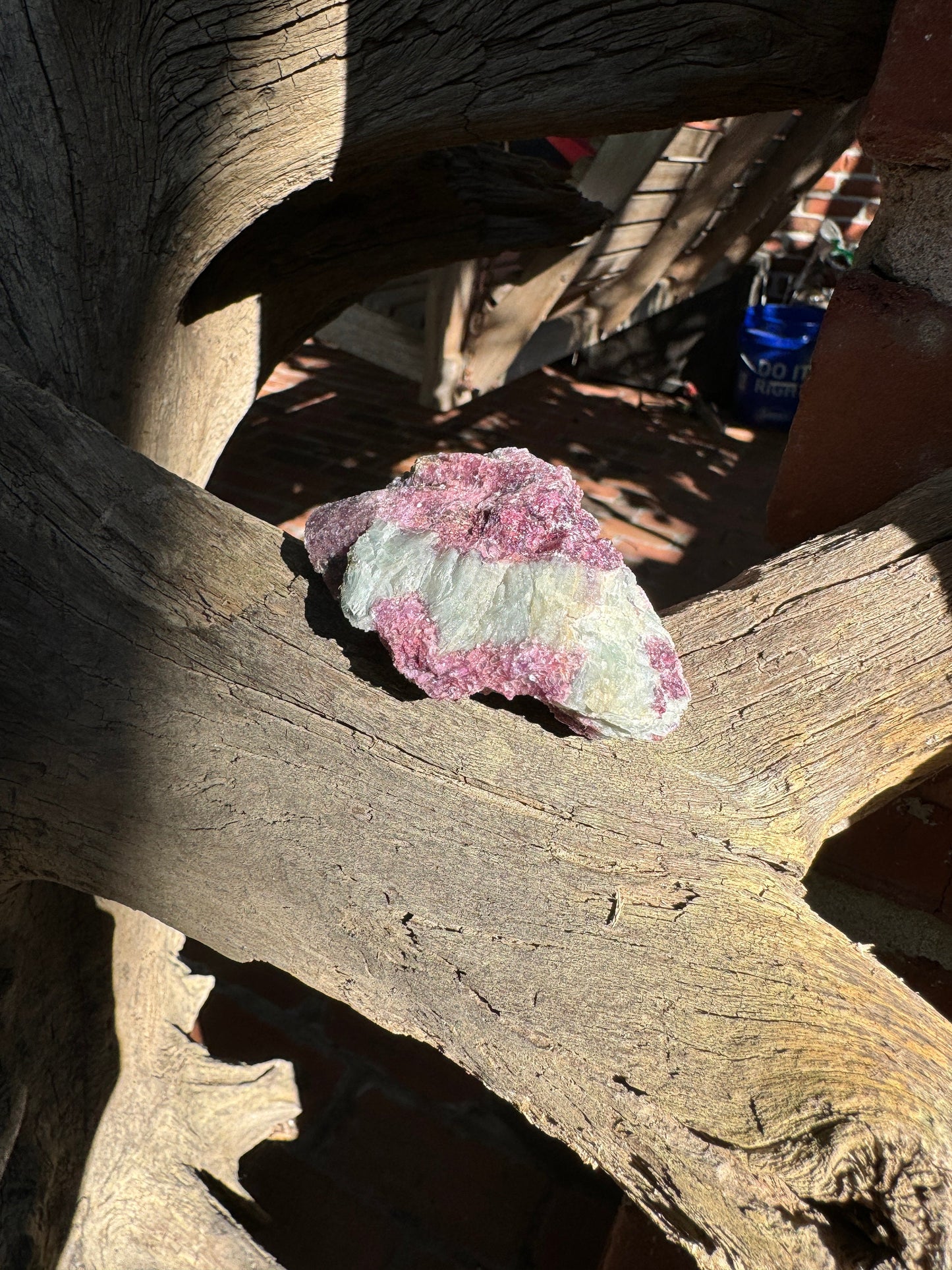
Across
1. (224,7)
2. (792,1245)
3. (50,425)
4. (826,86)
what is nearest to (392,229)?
(224,7)

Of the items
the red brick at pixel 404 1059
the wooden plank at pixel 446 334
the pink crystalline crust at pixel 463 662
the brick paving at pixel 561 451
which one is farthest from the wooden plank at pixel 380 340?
the pink crystalline crust at pixel 463 662

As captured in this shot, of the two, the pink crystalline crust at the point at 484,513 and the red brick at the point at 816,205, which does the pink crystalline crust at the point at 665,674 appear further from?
the red brick at the point at 816,205

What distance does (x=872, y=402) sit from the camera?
1.45 metres

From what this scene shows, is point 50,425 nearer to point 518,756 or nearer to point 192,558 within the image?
point 192,558

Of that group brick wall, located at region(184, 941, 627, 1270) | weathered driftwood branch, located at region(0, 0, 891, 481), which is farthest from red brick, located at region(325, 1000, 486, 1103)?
weathered driftwood branch, located at region(0, 0, 891, 481)

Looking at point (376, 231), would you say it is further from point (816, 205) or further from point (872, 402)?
point (816, 205)

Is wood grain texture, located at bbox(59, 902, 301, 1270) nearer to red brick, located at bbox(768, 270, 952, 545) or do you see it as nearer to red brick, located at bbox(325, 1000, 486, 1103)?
red brick, located at bbox(325, 1000, 486, 1103)

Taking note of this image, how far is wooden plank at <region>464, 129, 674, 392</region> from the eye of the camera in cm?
406

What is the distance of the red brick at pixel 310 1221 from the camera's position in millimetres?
2141

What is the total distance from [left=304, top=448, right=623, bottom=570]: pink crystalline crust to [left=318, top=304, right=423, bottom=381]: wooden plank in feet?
11.4

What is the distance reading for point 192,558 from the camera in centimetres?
113

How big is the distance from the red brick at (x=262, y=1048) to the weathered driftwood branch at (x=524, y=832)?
1.50m

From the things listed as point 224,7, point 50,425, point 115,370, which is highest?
point 224,7

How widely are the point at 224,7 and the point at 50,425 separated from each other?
2.24 ft
